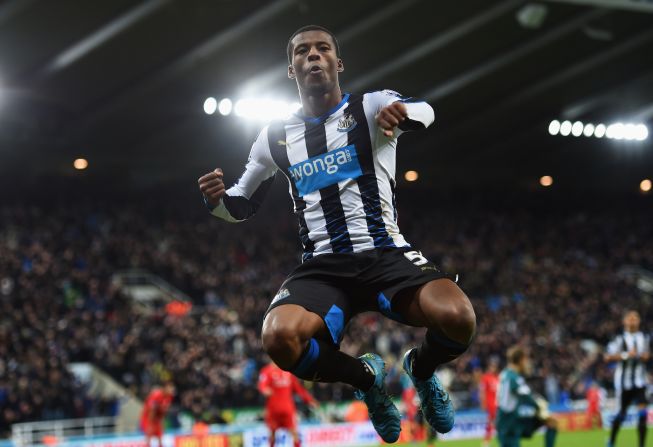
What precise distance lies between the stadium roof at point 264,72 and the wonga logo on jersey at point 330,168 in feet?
55.3

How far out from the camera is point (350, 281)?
220 inches

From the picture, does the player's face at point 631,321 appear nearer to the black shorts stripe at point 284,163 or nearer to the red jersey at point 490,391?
the red jersey at point 490,391

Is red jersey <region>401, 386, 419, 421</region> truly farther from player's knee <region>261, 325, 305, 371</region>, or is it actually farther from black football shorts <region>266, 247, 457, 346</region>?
player's knee <region>261, 325, 305, 371</region>

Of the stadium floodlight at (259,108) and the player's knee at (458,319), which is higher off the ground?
the stadium floodlight at (259,108)

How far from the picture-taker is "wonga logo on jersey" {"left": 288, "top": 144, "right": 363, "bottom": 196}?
5660 millimetres

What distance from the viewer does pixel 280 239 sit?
3162cm

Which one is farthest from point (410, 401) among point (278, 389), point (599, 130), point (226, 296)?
point (599, 130)

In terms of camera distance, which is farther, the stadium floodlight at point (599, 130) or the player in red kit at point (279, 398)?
the stadium floodlight at point (599, 130)

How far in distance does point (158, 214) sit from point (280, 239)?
4.08 metres

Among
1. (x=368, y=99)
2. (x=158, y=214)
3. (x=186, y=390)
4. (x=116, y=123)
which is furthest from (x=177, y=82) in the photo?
(x=368, y=99)

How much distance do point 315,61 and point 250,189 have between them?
1018 mm

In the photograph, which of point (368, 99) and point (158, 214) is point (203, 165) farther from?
point (368, 99)

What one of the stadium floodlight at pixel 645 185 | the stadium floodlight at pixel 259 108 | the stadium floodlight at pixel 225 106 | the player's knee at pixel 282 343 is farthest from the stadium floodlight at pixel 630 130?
the player's knee at pixel 282 343

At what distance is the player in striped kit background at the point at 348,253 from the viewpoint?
211 inches
